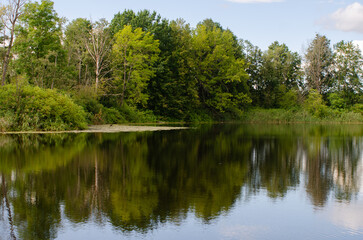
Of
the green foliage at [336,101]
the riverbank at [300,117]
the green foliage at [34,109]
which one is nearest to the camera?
the green foliage at [34,109]

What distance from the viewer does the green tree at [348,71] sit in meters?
80.7

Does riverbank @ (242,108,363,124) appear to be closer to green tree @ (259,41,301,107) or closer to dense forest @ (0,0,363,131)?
dense forest @ (0,0,363,131)

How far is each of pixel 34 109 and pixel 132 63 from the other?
919 inches

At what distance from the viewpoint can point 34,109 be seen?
1142 inches

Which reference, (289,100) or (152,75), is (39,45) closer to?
(152,75)

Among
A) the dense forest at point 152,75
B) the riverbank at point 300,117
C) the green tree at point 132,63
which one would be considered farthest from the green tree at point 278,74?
the green tree at point 132,63

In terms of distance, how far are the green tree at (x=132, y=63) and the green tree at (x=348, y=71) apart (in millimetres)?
44632

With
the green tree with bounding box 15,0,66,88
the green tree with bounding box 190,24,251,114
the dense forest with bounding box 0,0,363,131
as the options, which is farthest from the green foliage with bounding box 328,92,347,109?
the green tree with bounding box 15,0,66,88

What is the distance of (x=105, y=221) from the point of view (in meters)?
7.08

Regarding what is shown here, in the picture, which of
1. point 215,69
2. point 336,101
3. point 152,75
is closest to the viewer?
point 152,75

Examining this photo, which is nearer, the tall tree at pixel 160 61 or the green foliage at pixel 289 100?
the tall tree at pixel 160 61

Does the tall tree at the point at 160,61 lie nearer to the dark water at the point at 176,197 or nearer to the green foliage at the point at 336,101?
the green foliage at the point at 336,101

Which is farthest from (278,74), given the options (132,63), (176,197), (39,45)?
(176,197)

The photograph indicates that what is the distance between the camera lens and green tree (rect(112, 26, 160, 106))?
51.2 meters
